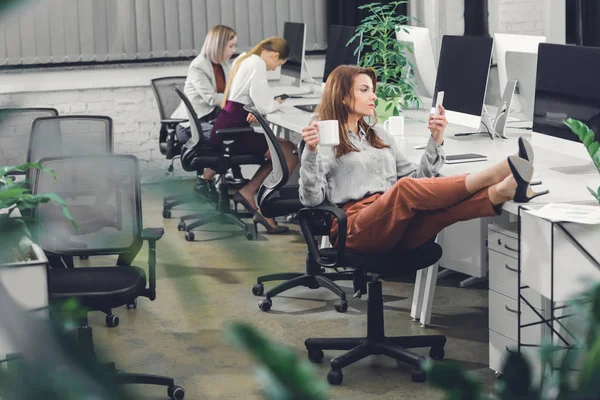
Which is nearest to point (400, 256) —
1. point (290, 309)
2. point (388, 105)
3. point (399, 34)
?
point (290, 309)

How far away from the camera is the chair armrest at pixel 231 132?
5.23 m

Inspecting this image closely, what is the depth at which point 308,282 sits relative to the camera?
13.6ft

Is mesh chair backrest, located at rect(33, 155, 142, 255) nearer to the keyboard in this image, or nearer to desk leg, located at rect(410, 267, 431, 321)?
desk leg, located at rect(410, 267, 431, 321)

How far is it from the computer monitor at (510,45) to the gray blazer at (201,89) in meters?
2.08

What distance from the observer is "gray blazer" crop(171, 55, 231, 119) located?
5875mm

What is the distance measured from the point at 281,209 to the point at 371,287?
0.90 metres

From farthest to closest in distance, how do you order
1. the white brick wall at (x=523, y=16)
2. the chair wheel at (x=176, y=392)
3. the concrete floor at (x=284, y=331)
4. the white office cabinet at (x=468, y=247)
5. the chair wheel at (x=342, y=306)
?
1. the white brick wall at (x=523, y=16)
2. the chair wheel at (x=342, y=306)
3. the white office cabinet at (x=468, y=247)
4. the concrete floor at (x=284, y=331)
5. the chair wheel at (x=176, y=392)

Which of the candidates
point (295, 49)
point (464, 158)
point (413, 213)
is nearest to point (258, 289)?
point (464, 158)

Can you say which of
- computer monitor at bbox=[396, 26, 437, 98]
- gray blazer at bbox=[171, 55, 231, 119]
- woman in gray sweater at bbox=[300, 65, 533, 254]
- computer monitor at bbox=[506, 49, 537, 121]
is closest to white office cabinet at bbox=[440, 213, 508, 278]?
woman in gray sweater at bbox=[300, 65, 533, 254]

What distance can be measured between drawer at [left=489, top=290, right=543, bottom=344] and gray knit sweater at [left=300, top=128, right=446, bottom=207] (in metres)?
0.56

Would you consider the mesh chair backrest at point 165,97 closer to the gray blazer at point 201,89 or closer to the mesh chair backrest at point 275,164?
the gray blazer at point 201,89

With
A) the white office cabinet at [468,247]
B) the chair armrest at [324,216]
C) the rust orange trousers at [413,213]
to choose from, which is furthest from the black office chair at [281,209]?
the rust orange trousers at [413,213]

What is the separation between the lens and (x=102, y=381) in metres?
0.26

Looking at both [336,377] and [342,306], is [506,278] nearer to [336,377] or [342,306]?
[336,377]
